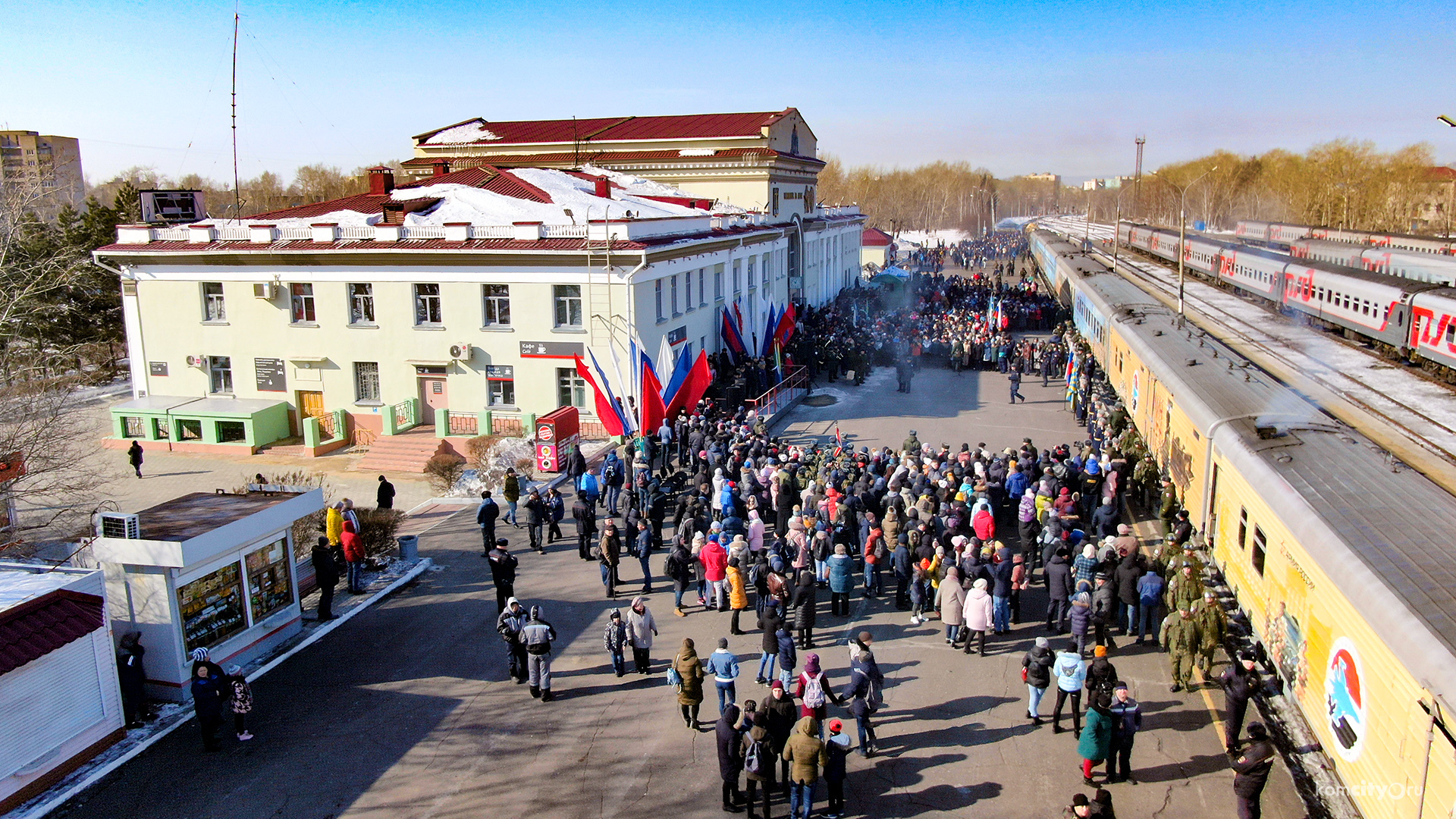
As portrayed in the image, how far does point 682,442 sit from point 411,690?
10.3 meters

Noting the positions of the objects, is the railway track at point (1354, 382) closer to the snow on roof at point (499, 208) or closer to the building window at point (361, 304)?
the snow on roof at point (499, 208)

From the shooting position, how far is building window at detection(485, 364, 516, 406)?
970 inches

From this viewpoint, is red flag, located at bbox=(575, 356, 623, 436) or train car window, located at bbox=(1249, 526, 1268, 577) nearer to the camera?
train car window, located at bbox=(1249, 526, 1268, 577)

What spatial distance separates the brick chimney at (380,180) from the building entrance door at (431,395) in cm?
928

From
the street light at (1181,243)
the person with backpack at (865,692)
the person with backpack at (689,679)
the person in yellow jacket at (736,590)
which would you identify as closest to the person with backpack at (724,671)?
the person with backpack at (689,679)

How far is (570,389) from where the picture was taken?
24.5m

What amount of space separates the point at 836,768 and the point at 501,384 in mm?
18819

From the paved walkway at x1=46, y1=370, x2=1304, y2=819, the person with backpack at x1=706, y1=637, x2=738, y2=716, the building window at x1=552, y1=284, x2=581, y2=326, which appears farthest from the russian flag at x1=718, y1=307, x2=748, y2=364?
the person with backpack at x1=706, y1=637, x2=738, y2=716

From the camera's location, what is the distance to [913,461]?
52.2 feet

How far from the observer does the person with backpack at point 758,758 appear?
26.1ft

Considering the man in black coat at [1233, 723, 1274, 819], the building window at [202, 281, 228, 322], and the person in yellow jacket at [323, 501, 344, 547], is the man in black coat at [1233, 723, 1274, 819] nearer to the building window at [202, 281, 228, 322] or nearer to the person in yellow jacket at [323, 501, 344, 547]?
the person in yellow jacket at [323, 501, 344, 547]

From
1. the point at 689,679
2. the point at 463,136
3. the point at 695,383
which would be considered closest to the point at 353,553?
the point at 689,679

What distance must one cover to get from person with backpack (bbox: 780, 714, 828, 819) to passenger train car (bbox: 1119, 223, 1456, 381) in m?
17.8

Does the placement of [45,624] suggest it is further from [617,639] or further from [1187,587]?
[1187,587]
